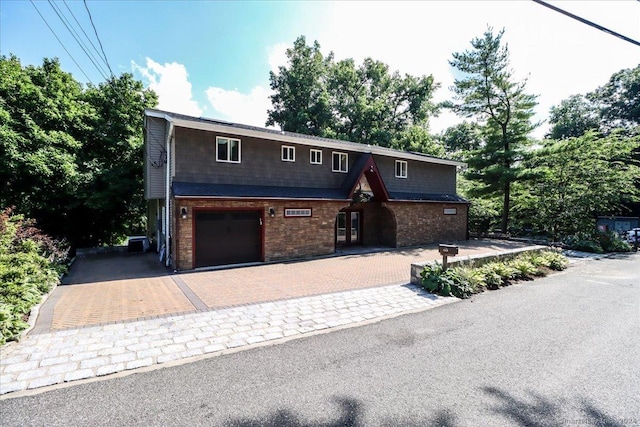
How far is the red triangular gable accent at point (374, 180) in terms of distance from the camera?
1438cm

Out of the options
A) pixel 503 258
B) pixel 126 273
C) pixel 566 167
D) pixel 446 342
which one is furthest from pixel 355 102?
pixel 446 342

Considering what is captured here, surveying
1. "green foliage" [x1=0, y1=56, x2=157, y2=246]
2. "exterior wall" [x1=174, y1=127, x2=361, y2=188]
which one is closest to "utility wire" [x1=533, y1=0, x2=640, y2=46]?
"exterior wall" [x1=174, y1=127, x2=361, y2=188]

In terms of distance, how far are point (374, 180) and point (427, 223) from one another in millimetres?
4895

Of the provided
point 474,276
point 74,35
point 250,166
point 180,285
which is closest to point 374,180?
point 250,166

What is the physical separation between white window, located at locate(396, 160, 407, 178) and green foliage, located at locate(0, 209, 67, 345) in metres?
15.6

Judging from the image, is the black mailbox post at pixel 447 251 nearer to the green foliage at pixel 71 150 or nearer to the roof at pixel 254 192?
the roof at pixel 254 192

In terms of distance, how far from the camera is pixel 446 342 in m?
4.88

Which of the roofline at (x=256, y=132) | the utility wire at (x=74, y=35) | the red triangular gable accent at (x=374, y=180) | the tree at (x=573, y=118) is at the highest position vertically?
the tree at (x=573, y=118)

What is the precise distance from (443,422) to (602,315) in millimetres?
5760

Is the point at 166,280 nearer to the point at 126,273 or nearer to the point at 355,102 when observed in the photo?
the point at 126,273

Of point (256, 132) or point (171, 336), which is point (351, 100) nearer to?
point (256, 132)

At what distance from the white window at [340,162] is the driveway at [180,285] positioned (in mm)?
4838

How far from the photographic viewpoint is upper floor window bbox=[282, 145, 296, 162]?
13.3 metres

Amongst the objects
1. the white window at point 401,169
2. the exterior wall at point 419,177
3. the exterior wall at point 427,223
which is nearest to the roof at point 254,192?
the exterior wall at point 427,223
